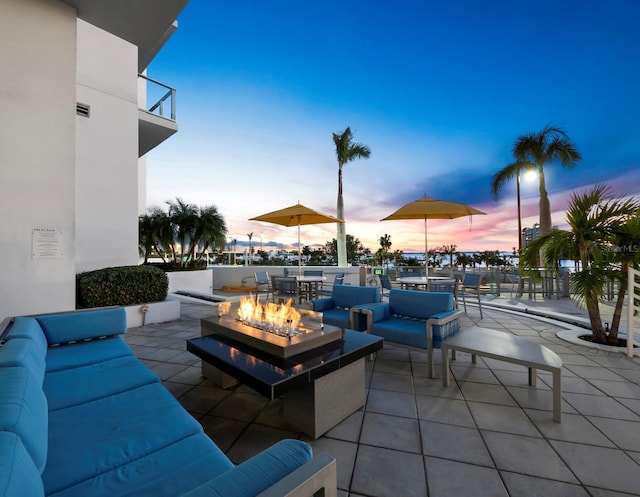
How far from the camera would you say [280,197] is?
1439cm

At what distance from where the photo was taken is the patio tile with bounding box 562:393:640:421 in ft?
7.62

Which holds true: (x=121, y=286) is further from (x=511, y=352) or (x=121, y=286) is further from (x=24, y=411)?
(x=511, y=352)

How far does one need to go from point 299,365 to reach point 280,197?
12.9 metres

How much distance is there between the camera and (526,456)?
72.8 inches

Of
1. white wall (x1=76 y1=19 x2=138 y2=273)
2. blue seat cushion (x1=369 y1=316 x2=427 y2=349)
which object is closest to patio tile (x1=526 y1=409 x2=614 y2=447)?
blue seat cushion (x1=369 y1=316 x2=427 y2=349)

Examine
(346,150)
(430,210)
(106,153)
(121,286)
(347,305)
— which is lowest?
(347,305)

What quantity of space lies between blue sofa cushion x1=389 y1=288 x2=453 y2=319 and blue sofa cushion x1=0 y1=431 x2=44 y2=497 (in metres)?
3.37

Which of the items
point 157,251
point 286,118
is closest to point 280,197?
point 286,118

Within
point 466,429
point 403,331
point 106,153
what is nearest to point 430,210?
point 403,331

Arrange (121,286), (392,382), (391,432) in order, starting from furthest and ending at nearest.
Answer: (121,286) < (392,382) < (391,432)

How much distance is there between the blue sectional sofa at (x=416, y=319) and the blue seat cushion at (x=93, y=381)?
232cm

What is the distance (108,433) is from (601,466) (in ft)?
8.88

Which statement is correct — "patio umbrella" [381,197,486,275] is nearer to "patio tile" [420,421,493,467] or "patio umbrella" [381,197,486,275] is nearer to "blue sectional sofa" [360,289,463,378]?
"blue sectional sofa" [360,289,463,378]

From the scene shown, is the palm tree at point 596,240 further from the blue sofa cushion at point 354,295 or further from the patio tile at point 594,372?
the blue sofa cushion at point 354,295
